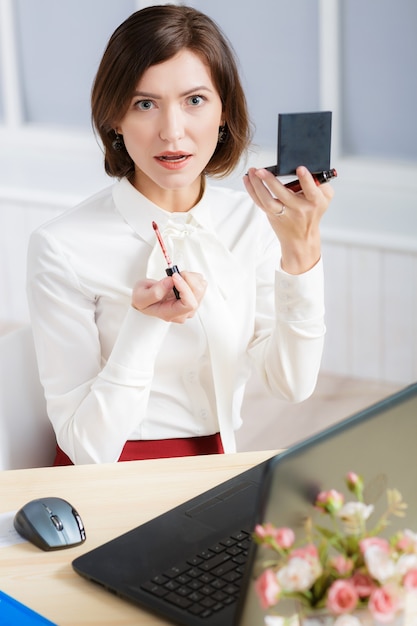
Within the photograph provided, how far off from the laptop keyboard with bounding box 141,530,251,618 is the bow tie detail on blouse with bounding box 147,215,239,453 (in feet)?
1.69

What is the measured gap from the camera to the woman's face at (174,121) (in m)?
1.65

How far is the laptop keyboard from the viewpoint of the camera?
3.87ft

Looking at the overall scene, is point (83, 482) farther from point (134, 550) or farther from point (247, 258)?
point (247, 258)

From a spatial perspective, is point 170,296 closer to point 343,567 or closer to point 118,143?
point 118,143

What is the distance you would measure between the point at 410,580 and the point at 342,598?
60 millimetres

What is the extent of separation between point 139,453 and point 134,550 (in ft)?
1.62

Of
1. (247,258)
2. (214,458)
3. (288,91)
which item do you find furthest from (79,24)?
(214,458)

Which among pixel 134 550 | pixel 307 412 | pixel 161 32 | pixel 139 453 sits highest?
pixel 161 32

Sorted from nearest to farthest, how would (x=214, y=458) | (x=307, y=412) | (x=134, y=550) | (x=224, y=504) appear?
(x=134, y=550), (x=224, y=504), (x=214, y=458), (x=307, y=412)

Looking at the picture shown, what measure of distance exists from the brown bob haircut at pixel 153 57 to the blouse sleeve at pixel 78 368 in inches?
9.2

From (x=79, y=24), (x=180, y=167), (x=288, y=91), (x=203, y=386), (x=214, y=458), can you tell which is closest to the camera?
(x=214, y=458)

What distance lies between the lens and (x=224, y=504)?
1398mm

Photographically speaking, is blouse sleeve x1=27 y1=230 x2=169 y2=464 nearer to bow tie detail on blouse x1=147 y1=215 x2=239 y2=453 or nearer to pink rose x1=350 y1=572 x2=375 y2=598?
bow tie detail on blouse x1=147 y1=215 x2=239 y2=453

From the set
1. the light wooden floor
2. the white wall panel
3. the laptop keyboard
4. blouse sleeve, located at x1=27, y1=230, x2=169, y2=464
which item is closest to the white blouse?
blouse sleeve, located at x1=27, y1=230, x2=169, y2=464
